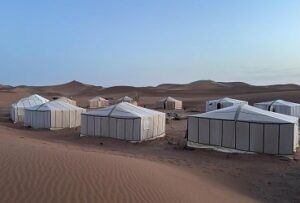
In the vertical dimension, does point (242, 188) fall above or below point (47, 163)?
below

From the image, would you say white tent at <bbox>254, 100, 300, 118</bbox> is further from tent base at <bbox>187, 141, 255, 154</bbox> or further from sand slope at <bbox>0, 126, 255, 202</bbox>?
sand slope at <bbox>0, 126, 255, 202</bbox>

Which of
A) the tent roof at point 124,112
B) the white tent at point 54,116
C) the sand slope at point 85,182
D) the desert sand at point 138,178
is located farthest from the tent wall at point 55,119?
the sand slope at point 85,182

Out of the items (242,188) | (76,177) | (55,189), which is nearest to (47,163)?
(76,177)

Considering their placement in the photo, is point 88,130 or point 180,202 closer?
point 180,202

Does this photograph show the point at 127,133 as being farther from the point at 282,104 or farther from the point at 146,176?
the point at 282,104

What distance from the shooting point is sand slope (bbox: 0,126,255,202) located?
8.22 meters

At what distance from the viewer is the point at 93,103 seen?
8000 centimetres

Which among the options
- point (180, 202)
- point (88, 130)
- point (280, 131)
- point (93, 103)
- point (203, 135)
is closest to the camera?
point (180, 202)

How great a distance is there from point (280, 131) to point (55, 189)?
14.4 meters

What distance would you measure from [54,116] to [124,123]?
1027 cm

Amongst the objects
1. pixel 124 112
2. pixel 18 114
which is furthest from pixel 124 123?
pixel 18 114

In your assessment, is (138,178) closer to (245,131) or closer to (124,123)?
(245,131)

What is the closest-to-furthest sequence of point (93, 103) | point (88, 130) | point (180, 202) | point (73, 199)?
1. point (73, 199)
2. point (180, 202)
3. point (88, 130)
4. point (93, 103)

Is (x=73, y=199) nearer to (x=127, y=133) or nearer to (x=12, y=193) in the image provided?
(x=12, y=193)
